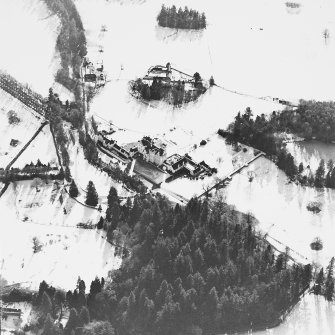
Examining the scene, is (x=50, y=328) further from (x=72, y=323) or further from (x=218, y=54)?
(x=218, y=54)

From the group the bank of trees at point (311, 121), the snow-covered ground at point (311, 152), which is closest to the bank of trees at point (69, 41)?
the bank of trees at point (311, 121)

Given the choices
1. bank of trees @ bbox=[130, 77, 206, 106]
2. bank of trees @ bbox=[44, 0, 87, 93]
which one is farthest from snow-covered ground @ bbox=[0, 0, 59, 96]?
bank of trees @ bbox=[130, 77, 206, 106]

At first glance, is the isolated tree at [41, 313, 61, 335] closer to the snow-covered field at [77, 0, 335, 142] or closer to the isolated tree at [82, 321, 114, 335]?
the isolated tree at [82, 321, 114, 335]

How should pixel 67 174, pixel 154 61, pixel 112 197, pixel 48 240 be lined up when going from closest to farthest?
pixel 48 240 < pixel 112 197 < pixel 67 174 < pixel 154 61

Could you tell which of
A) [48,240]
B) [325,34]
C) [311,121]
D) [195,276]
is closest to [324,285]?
[195,276]

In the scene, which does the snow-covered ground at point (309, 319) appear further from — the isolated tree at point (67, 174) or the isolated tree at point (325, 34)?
the isolated tree at point (325, 34)

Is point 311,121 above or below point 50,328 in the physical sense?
above
